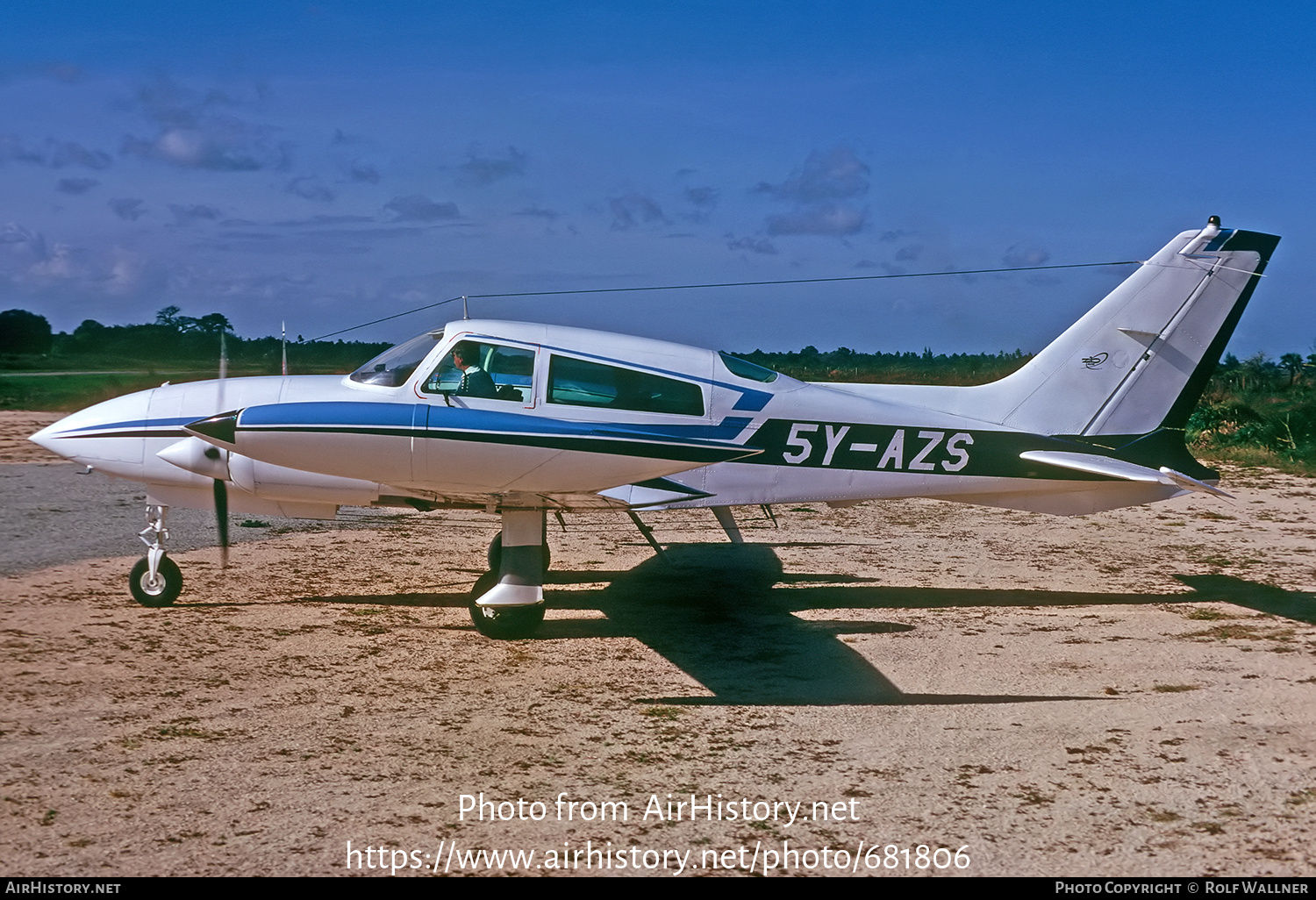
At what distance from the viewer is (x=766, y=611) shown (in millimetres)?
9703

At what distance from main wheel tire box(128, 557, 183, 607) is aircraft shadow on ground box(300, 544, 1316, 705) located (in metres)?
1.38

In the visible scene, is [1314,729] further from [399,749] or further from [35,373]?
[35,373]

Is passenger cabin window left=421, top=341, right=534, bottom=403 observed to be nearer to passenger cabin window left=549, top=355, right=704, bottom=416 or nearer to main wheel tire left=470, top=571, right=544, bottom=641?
passenger cabin window left=549, top=355, right=704, bottom=416

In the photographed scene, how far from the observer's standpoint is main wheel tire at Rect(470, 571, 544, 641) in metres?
8.36

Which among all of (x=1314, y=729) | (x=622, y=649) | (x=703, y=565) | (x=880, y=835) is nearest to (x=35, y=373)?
(x=703, y=565)

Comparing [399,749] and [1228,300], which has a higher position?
[1228,300]

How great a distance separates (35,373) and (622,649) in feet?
54.8

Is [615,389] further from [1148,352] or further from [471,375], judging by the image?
[1148,352]

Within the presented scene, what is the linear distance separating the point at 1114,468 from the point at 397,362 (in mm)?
6860

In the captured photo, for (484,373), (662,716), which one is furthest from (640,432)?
(662,716)

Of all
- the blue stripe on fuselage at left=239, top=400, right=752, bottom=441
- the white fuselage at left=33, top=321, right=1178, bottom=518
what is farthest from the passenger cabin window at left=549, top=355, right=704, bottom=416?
the blue stripe on fuselage at left=239, top=400, right=752, bottom=441
